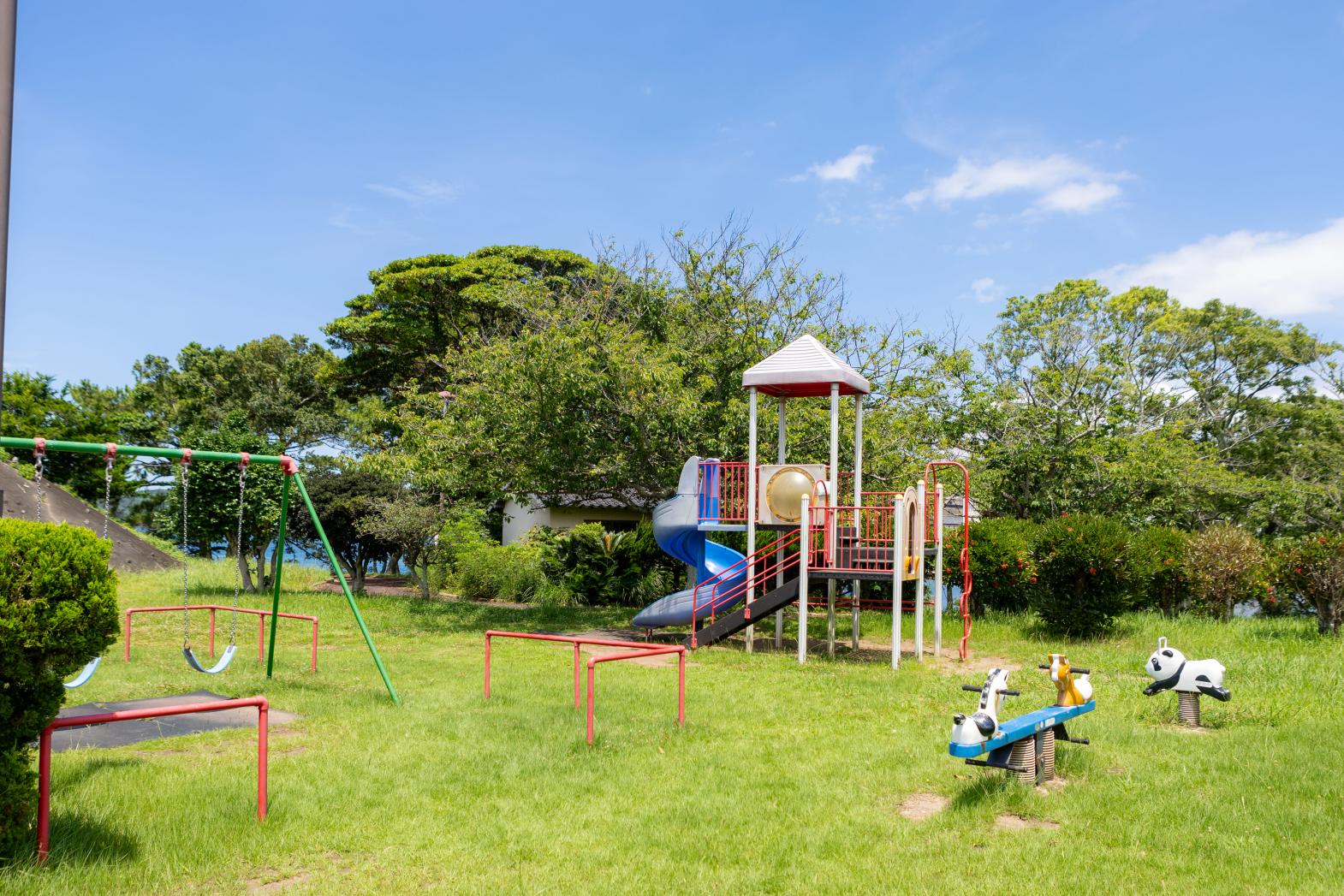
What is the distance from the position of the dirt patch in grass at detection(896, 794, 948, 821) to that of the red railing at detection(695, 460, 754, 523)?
318 inches

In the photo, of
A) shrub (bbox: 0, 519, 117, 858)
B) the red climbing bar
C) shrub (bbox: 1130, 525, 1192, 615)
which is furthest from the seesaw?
shrub (bbox: 1130, 525, 1192, 615)

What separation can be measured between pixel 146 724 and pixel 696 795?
5.14m

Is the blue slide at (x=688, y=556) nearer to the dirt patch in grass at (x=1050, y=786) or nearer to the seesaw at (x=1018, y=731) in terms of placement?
the seesaw at (x=1018, y=731)

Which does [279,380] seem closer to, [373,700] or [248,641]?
[248,641]

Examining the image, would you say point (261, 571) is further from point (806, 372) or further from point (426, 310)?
point (806, 372)

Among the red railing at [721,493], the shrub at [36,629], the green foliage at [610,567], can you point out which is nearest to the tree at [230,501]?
the green foliage at [610,567]

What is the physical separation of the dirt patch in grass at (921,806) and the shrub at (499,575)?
15.6m

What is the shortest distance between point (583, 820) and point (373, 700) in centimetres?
438

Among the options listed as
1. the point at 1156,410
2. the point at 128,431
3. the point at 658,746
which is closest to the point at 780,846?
the point at 658,746

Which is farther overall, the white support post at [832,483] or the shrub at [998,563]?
the shrub at [998,563]

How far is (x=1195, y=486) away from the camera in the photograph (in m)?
22.0

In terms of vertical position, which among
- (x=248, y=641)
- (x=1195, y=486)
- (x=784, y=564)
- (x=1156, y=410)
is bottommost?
(x=248, y=641)

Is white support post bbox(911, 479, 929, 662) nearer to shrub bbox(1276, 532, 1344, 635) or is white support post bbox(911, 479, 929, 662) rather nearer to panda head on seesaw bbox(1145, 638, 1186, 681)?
panda head on seesaw bbox(1145, 638, 1186, 681)

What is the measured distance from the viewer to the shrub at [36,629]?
4.39 metres
